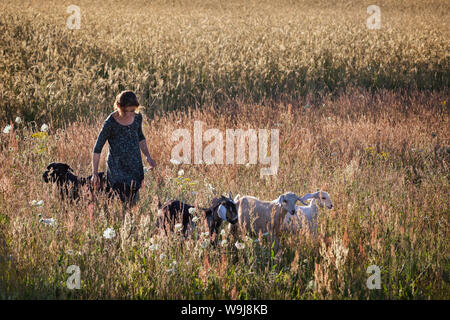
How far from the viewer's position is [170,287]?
3.05m

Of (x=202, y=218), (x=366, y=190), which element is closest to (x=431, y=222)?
(x=366, y=190)

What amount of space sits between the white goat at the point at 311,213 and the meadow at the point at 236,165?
121mm

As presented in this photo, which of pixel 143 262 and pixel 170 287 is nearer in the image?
pixel 170 287

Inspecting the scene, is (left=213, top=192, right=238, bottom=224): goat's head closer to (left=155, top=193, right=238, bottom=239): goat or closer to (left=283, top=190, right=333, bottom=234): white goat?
→ (left=155, top=193, right=238, bottom=239): goat

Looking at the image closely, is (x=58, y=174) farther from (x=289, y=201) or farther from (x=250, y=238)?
(x=289, y=201)

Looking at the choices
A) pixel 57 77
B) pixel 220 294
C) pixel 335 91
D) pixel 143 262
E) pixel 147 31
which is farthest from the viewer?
pixel 147 31

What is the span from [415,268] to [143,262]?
2205 mm

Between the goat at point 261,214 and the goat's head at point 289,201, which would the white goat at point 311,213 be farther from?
the goat's head at point 289,201

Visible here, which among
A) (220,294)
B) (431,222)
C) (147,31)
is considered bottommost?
(220,294)

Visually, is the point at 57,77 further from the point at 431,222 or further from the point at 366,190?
the point at 431,222
